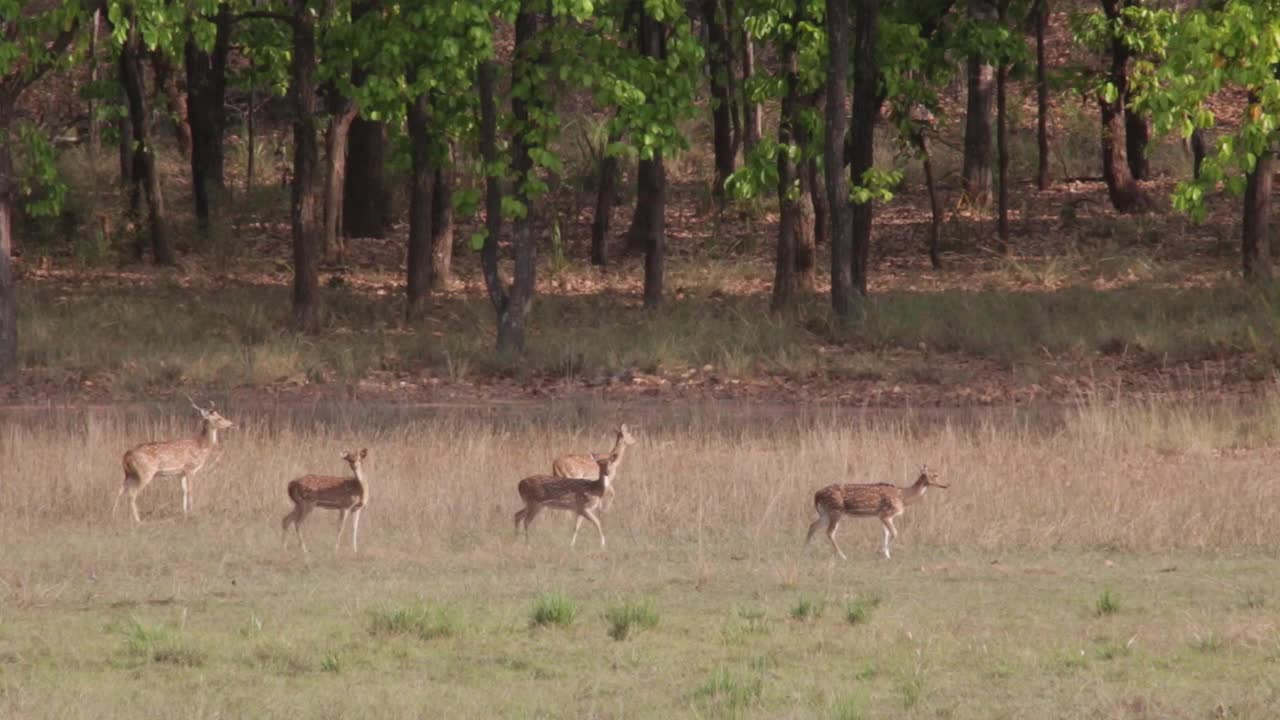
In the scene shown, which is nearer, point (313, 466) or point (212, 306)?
point (313, 466)

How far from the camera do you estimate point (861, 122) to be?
28.1 m

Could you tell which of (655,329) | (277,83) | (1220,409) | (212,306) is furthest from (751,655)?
(277,83)

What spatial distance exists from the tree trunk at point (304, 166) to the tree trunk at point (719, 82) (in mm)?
6118

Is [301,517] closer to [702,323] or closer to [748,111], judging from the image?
[702,323]

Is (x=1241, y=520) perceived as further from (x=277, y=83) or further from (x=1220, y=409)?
(x=277, y=83)

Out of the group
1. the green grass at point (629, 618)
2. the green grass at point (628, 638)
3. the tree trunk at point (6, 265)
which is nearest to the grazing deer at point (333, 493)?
the green grass at point (628, 638)

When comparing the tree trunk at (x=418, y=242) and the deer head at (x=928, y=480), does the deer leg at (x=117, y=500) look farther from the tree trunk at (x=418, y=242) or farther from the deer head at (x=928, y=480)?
the tree trunk at (x=418, y=242)

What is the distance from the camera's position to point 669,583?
39.0ft

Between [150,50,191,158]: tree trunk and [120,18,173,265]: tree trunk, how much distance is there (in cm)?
161

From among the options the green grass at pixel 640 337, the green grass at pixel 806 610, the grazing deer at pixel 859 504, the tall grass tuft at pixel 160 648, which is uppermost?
the green grass at pixel 640 337

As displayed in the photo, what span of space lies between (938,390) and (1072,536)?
10.1m

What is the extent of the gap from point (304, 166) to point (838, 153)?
753 cm

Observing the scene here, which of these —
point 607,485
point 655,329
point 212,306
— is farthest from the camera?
point 212,306

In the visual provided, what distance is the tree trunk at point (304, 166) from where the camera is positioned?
1043 inches
